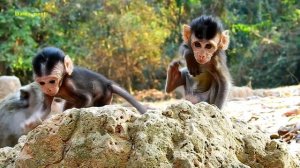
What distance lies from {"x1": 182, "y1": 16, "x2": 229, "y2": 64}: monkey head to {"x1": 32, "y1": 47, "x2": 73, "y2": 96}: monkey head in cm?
127

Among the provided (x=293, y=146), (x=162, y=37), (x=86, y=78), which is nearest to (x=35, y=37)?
(x=162, y=37)

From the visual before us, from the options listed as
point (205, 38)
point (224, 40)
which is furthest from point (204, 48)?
point (224, 40)

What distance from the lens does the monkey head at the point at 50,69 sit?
615 cm

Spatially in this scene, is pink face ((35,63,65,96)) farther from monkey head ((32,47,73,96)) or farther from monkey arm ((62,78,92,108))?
monkey arm ((62,78,92,108))

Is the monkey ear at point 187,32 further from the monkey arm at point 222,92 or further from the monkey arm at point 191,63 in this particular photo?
the monkey arm at point 222,92

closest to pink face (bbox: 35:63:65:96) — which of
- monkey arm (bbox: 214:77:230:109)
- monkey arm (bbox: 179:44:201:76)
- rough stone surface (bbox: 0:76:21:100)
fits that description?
monkey arm (bbox: 179:44:201:76)

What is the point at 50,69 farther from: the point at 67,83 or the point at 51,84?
the point at 67,83

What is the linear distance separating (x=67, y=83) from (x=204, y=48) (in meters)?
1.42

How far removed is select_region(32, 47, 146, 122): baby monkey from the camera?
6.20 m

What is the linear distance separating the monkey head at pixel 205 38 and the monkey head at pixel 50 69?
1274 millimetres

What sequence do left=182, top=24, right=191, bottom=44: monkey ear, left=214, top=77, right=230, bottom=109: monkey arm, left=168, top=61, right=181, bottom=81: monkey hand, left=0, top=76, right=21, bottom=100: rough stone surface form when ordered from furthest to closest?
left=0, top=76, right=21, bottom=100: rough stone surface, left=168, top=61, right=181, bottom=81: monkey hand, left=182, top=24, right=191, bottom=44: monkey ear, left=214, top=77, right=230, bottom=109: monkey arm

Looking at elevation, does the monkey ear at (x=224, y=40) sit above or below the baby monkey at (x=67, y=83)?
above

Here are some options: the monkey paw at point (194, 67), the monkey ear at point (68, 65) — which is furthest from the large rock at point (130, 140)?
the monkey ear at point (68, 65)

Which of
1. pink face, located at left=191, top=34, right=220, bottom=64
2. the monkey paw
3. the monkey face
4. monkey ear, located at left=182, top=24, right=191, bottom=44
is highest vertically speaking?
monkey ear, located at left=182, top=24, right=191, bottom=44
